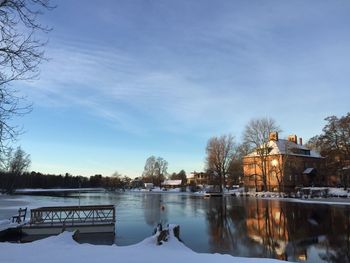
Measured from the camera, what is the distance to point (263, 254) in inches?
704

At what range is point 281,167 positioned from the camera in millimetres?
82375

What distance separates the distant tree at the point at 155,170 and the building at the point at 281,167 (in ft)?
250

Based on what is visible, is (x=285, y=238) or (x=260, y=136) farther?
(x=260, y=136)

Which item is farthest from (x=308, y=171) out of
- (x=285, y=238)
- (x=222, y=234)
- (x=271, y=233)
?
(x=285, y=238)

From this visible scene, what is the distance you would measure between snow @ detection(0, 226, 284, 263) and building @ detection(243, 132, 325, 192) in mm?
67786

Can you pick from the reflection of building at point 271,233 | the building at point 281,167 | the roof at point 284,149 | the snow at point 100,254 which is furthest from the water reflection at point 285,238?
the roof at point 284,149

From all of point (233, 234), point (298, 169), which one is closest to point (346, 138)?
point (298, 169)

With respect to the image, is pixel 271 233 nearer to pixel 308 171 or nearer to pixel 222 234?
pixel 222 234

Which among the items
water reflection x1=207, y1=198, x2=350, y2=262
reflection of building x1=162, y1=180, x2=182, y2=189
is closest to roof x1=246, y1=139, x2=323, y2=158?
water reflection x1=207, y1=198, x2=350, y2=262

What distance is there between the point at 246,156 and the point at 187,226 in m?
69.2

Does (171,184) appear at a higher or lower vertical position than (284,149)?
lower

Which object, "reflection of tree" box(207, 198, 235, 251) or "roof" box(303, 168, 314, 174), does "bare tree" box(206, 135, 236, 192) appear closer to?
"roof" box(303, 168, 314, 174)

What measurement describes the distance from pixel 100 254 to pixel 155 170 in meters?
159

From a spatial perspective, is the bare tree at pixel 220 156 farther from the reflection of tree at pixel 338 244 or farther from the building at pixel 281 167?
the reflection of tree at pixel 338 244
